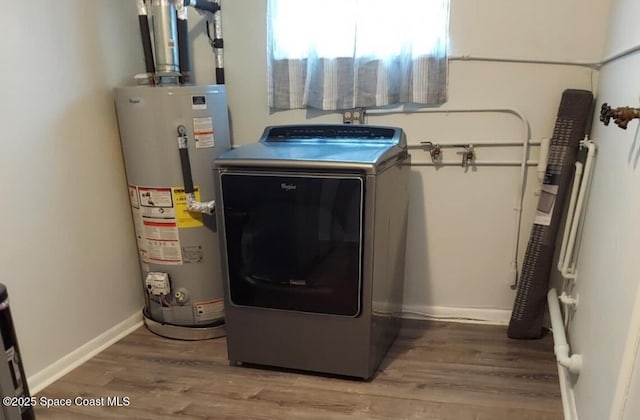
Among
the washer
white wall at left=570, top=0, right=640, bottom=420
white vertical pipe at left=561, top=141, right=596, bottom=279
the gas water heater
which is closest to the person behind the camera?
white wall at left=570, top=0, right=640, bottom=420

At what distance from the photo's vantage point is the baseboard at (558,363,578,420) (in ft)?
5.32

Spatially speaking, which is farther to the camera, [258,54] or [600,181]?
[258,54]

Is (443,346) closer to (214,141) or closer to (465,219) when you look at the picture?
(465,219)

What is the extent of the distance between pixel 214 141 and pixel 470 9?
1.25 metres

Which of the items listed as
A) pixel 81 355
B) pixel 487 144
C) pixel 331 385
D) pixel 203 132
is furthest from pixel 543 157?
pixel 81 355

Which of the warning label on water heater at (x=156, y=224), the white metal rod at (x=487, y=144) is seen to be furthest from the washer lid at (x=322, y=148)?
the warning label on water heater at (x=156, y=224)

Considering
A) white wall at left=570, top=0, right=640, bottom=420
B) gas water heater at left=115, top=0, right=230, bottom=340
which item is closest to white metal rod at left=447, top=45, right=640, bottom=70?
white wall at left=570, top=0, right=640, bottom=420

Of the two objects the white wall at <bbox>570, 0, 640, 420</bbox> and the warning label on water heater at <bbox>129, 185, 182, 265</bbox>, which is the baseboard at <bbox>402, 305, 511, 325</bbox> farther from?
the warning label on water heater at <bbox>129, 185, 182, 265</bbox>

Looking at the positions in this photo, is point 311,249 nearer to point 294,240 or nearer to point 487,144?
point 294,240

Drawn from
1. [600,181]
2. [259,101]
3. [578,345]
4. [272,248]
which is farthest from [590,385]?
[259,101]

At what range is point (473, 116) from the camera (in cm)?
218

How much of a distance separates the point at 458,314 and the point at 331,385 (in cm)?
86

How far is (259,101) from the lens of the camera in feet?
7.93

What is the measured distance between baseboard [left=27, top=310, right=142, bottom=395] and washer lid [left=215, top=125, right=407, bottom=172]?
3.49 ft
